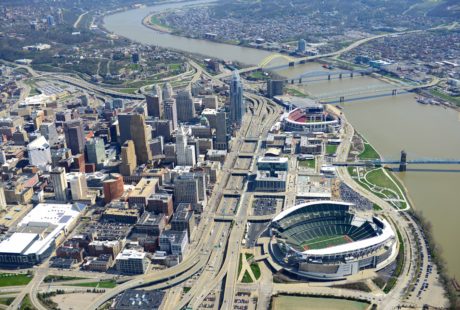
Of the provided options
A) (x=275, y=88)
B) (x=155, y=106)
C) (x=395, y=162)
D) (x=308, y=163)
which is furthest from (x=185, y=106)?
(x=395, y=162)

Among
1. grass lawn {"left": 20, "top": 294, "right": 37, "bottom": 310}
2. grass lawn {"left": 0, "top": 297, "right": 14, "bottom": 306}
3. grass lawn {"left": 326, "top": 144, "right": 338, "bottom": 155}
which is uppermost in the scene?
grass lawn {"left": 326, "top": 144, "right": 338, "bottom": 155}

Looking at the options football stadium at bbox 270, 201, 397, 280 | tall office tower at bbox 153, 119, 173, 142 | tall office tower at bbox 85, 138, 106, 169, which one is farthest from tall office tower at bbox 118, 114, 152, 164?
football stadium at bbox 270, 201, 397, 280

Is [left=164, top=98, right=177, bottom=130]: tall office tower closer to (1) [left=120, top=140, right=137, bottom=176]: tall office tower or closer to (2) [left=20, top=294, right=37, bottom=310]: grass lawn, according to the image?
(1) [left=120, top=140, right=137, bottom=176]: tall office tower

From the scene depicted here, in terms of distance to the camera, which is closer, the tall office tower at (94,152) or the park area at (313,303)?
the park area at (313,303)

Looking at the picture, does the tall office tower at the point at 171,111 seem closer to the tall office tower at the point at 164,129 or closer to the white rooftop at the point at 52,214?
the tall office tower at the point at 164,129

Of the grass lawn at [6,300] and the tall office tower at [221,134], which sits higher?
the tall office tower at [221,134]

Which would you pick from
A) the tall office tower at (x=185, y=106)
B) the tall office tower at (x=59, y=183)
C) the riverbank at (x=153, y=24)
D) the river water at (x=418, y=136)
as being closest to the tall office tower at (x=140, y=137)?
the tall office tower at (x=59, y=183)

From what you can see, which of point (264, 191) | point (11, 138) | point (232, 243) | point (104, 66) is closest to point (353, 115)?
point (264, 191)
